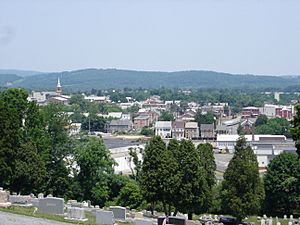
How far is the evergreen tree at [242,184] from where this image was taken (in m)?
33.7

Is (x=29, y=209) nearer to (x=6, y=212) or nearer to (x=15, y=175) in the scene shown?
(x=6, y=212)

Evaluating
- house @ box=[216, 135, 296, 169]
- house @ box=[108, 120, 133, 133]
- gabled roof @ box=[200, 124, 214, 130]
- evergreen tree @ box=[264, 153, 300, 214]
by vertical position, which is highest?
evergreen tree @ box=[264, 153, 300, 214]

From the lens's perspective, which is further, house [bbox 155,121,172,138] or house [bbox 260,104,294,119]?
house [bbox 260,104,294,119]

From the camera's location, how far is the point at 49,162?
138ft

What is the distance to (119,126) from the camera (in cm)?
16700

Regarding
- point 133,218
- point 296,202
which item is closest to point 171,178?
point 133,218

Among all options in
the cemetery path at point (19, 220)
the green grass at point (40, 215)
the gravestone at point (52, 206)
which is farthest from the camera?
the gravestone at point (52, 206)

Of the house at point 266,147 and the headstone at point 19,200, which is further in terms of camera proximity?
the house at point 266,147

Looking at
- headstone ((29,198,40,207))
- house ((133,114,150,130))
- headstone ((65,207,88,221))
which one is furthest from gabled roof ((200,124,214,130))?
headstone ((65,207,88,221))

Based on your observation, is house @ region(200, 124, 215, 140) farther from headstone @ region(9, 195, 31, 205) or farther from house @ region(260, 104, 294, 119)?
headstone @ region(9, 195, 31, 205)

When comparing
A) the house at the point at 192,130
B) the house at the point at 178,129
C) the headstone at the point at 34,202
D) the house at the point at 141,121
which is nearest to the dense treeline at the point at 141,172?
the headstone at the point at 34,202

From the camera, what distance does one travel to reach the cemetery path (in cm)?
2314

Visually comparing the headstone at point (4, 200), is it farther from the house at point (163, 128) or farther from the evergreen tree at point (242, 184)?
the house at point (163, 128)

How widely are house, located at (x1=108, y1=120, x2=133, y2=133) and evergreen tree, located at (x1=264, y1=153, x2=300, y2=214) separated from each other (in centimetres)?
11315
